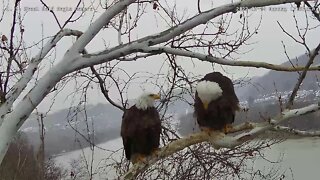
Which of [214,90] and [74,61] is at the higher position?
[74,61]

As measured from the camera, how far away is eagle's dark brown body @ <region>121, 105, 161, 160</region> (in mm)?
2213

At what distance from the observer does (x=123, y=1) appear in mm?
2322

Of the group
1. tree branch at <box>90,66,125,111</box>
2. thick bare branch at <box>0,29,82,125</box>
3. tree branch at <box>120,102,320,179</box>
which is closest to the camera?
tree branch at <box>120,102,320,179</box>

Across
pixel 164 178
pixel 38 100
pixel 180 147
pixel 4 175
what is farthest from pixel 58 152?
pixel 180 147

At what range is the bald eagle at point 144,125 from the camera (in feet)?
7.27

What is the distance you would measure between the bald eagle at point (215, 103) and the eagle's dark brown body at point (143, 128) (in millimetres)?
233

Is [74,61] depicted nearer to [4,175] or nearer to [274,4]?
[274,4]

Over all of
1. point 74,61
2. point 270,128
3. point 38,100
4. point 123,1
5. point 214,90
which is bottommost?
point 270,128

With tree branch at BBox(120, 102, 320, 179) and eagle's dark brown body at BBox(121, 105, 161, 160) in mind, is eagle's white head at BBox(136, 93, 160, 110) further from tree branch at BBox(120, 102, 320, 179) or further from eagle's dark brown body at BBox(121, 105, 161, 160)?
tree branch at BBox(120, 102, 320, 179)

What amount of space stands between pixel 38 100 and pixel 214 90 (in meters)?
0.96

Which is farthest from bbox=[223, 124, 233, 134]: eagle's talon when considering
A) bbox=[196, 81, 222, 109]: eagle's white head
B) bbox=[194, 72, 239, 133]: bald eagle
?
bbox=[196, 81, 222, 109]: eagle's white head

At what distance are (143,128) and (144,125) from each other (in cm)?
2

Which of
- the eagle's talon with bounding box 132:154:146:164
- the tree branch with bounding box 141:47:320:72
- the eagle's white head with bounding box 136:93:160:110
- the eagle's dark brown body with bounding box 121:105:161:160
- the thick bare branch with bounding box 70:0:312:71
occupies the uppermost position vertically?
the thick bare branch with bounding box 70:0:312:71

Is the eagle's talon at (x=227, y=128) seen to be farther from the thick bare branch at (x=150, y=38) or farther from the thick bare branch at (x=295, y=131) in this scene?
the thick bare branch at (x=150, y=38)
